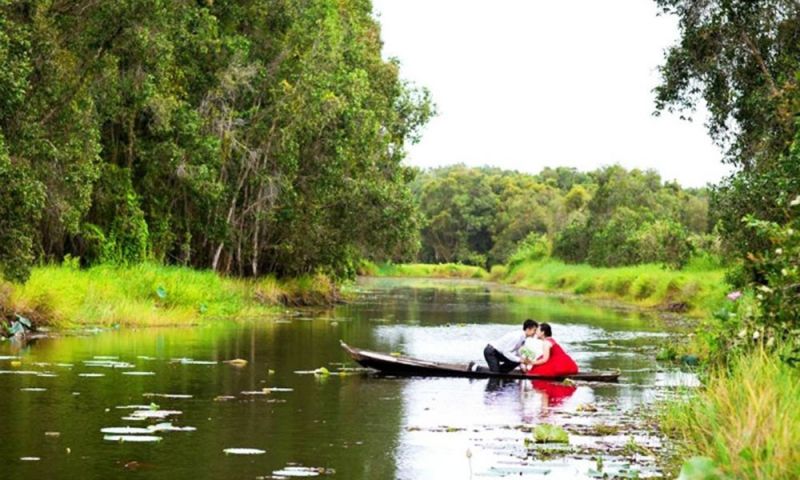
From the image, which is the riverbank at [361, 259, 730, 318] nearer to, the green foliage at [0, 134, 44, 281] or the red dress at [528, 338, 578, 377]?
the red dress at [528, 338, 578, 377]

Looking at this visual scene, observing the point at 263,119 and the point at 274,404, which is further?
the point at 263,119

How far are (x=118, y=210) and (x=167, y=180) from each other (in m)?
3.76

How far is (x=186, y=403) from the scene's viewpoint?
16.0 m

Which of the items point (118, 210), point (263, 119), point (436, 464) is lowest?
point (436, 464)

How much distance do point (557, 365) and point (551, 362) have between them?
0.42 ft

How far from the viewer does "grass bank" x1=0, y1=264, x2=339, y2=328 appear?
26578 mm

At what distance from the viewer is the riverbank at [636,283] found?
149ft

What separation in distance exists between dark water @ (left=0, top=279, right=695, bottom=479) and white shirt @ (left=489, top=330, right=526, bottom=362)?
0.88 metres

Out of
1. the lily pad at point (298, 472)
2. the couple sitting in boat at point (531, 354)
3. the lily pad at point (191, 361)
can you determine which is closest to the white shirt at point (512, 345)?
the couple sitting in boat at point (531, 354)

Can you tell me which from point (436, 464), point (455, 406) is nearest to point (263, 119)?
point (455, 406)

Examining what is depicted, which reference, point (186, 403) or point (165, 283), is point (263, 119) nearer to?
point (165, 283)

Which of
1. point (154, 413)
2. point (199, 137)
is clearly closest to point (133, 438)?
point (154, 413)

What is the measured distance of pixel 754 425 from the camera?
8367mm

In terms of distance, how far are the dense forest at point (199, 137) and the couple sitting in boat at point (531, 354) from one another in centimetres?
890
